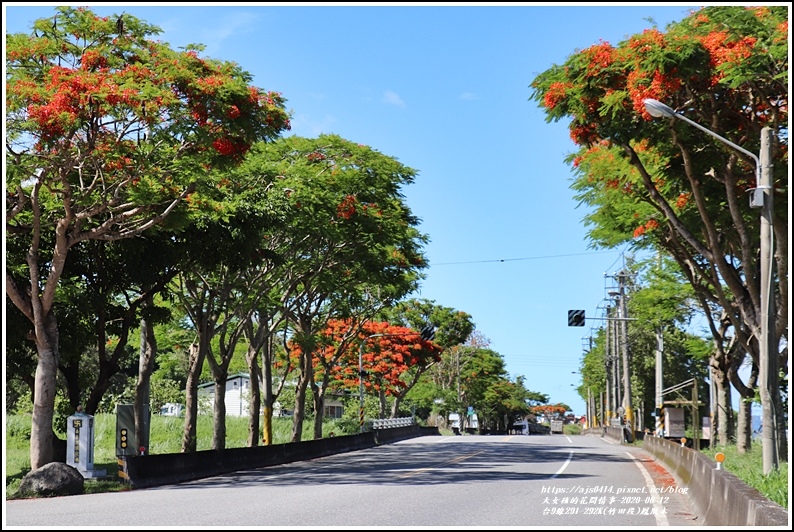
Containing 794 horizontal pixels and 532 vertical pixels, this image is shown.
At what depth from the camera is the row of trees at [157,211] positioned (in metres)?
19.1

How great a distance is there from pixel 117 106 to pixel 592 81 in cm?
956

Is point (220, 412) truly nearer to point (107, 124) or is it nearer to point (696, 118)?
point (107, 124)

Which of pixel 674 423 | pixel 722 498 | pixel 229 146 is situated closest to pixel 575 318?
pixel 674 423

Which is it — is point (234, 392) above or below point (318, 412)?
below

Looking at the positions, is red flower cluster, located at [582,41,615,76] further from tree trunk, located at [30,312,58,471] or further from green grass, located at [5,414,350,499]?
green grass, located at [5,414,350,499]

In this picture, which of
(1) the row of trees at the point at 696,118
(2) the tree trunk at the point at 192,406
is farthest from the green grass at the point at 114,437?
(1) the row of trees at the point at 696,118

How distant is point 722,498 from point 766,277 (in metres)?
5.47

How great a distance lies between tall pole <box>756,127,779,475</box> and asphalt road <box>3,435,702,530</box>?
1.76 metres

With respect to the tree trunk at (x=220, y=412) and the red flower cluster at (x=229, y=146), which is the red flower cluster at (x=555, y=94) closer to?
the red flower cluster at (x=229, y=146)

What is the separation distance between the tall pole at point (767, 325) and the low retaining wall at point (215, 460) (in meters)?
13.4

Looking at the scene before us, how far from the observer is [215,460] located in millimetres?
26750

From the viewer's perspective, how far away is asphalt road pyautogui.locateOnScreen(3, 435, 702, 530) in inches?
536

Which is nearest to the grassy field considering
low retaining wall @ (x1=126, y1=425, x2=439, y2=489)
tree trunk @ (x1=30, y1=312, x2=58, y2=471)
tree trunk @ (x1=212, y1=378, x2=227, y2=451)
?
low retaining wall @ (x1=126, y1=425, x2=439, y2=489)

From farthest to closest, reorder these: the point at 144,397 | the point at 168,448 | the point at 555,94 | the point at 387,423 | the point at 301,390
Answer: the point at 387,423 < the point at 168,448 < the point at 301,390 < the point at 144,397 < the point at 555,94
